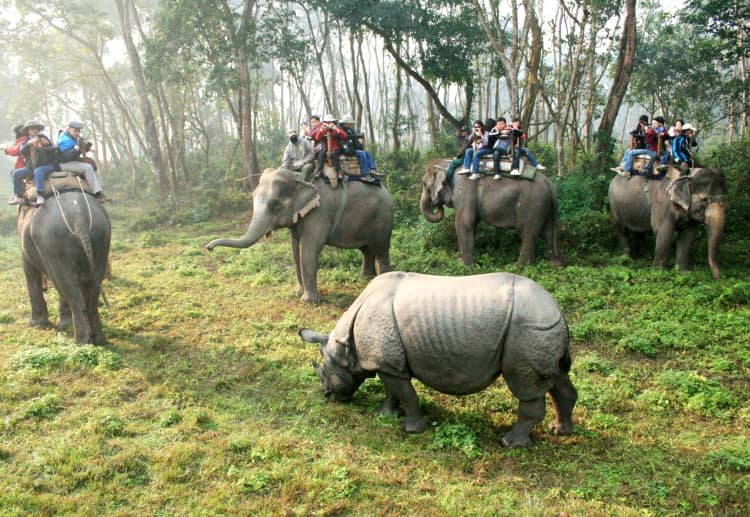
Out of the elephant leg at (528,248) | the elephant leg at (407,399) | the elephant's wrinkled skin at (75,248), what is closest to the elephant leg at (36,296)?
the elephant's wrinkled skin at (75,248)

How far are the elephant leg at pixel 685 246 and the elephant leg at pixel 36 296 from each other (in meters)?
9.96

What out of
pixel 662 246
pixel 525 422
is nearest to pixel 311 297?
pixel 525 422

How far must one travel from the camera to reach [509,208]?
419 inches

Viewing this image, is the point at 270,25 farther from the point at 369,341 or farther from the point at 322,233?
the point at 369,341

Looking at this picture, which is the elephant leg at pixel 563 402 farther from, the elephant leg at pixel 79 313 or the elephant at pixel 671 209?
the elephant leg at pixel 79 313

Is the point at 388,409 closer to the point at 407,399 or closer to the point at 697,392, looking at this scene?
the point at 407,399

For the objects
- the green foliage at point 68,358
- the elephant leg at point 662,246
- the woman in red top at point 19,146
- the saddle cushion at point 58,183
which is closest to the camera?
the green foliage at point 68,358

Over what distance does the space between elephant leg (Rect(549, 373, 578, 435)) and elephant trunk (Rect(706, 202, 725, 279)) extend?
520 centimetres

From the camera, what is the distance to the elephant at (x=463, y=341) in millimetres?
4621

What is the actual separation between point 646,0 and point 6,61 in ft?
132

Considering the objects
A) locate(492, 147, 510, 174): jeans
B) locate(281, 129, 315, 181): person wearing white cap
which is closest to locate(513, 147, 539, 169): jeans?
locate(492, 147, 510, 174): jeans

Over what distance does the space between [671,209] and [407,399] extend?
257 inches

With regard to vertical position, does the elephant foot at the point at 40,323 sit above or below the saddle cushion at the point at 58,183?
below

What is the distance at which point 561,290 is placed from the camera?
29.9 feet
